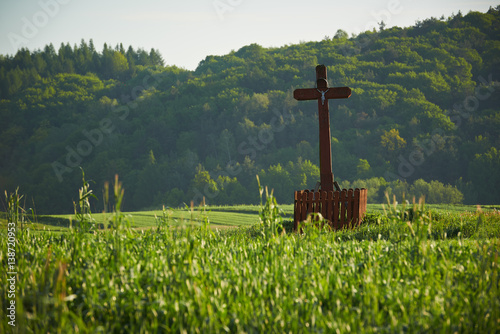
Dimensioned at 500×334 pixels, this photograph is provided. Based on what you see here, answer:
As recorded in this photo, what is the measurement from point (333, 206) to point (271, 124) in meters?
51.3

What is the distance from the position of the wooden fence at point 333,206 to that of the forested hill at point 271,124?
32988 mm

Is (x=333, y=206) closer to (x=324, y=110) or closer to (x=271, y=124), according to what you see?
(x=324, y=110)

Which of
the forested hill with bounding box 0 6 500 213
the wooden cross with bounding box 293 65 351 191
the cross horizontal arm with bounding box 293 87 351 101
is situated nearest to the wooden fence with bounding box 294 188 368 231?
the wooden cross with bounding box 293 65 351 191

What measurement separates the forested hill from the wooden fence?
1299 inches

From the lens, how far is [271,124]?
61.2 metres

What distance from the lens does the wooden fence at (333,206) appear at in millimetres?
10070

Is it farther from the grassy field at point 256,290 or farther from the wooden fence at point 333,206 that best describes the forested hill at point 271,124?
the grassy field at point 256,290

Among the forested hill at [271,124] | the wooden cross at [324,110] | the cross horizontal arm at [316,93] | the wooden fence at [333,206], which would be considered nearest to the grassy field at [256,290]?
the wooden fence at [333,206]

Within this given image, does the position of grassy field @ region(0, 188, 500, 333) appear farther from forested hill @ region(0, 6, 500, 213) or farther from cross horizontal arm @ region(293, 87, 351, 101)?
forested hill @ region(0, 6, 500, 213)

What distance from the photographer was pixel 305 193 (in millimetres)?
10062

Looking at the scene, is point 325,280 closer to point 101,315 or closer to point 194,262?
point 194,262

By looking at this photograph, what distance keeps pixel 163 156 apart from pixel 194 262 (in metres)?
59.1

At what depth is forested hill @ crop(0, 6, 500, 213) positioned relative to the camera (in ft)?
164

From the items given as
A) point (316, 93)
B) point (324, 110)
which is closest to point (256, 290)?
point (324, 110)
